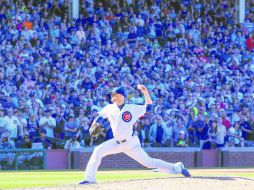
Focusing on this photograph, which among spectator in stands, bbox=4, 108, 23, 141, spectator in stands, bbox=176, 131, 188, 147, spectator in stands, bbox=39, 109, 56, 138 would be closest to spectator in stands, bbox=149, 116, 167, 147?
spectator in stands, bbox=176, 131, 188, 147

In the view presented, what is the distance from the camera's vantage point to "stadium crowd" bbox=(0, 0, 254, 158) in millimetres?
22406

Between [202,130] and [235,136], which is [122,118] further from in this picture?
[235,136]

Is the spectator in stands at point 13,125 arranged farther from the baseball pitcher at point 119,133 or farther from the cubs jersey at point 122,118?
the cubs jersey at point 122,118

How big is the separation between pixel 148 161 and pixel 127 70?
11624 millimetres

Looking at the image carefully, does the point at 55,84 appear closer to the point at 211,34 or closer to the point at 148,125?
the point at 148,125

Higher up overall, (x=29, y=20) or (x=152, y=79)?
(x=29, y=20)

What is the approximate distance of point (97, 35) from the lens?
89.2ft

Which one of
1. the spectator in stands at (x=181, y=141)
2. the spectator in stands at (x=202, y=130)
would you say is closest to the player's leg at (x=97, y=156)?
the spectator in stands at (x=181, y=141)

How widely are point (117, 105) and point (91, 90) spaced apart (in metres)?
10.2

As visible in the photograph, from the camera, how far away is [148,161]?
548 inches

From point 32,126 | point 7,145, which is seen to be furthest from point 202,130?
point 7,145

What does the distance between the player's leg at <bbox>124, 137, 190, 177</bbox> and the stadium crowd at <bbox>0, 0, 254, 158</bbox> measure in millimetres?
7923

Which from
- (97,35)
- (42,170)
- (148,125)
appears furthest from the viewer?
(97,35)

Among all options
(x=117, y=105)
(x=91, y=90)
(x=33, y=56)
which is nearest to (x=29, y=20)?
(x=33, y=56)
